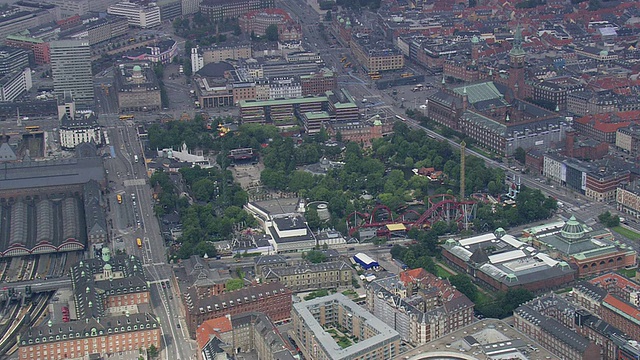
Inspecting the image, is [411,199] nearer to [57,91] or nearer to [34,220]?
[34,220]

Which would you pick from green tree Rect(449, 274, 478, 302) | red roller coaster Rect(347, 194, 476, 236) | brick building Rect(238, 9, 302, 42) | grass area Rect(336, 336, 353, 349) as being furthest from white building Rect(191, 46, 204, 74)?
grass area Rect(336, 336, 353, 349)

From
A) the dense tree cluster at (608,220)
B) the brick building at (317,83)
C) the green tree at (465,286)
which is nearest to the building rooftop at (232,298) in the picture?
the green tree at (465,286)

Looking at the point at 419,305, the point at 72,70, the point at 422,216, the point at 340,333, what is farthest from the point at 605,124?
the point at 72,70

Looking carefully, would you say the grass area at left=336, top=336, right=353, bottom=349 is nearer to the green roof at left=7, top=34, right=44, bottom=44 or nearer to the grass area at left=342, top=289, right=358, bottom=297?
the grass area at left=342, top=289, right=358, bottom=297

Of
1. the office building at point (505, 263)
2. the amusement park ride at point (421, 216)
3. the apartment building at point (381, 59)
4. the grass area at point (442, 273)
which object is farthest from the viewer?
the apartment building at point (381, 59)

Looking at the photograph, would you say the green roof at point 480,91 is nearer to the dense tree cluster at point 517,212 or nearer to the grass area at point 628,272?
the dense tree cluster at point 517,212
